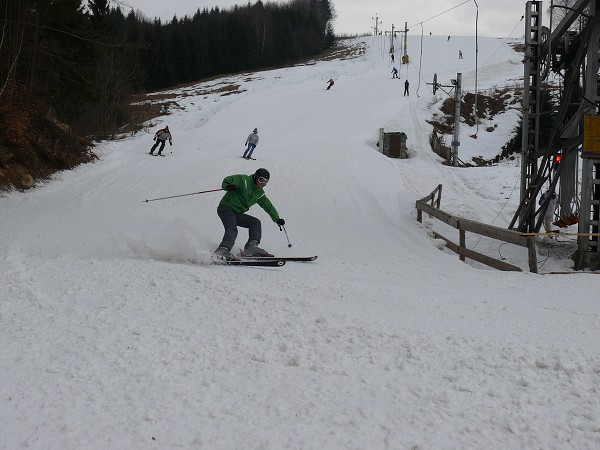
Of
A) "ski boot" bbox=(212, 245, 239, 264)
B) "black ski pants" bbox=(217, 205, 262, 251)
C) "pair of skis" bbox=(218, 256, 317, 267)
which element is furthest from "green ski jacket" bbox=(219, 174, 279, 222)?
"pair of skis" bbox=(218, 256, 317, 267)

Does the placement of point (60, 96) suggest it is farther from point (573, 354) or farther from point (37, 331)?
point (573, 354)

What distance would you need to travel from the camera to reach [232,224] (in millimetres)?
9062

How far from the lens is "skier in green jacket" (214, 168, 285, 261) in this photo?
8.89m

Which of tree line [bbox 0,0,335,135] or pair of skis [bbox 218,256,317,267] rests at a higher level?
tree line [bbox 0,0,335,135]

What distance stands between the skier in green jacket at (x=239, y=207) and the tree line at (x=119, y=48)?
274 inches

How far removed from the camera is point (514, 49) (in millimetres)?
88562

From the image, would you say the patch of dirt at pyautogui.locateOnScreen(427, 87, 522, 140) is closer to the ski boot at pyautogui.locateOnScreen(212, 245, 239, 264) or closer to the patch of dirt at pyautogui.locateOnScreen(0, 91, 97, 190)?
the patch of dirt at pyautogui.locateOnScreen(0, 91, 97, 190)

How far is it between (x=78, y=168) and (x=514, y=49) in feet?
288

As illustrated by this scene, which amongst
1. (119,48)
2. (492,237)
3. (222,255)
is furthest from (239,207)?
(119,48)

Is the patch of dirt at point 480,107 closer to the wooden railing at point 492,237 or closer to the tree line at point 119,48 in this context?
the tree line at point 119,48

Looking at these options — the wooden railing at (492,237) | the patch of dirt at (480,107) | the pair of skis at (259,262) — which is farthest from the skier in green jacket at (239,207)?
the patch of dirt at (480,107)

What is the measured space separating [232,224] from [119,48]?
29.7 metres

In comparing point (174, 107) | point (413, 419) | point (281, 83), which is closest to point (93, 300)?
point (413, 419)

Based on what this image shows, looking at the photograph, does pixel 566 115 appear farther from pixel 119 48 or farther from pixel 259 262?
pixel 119 48
